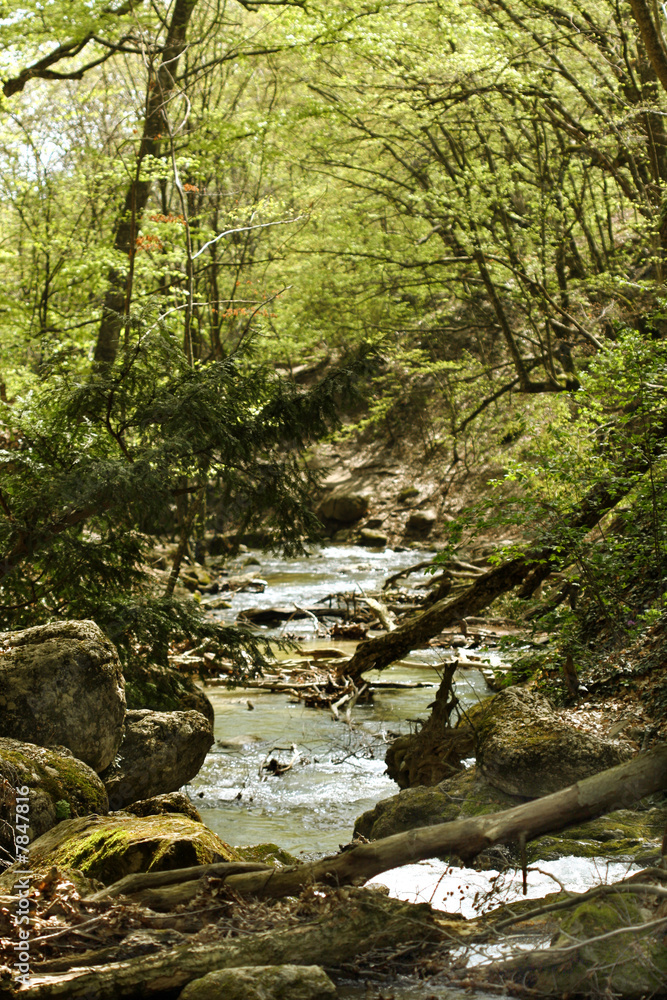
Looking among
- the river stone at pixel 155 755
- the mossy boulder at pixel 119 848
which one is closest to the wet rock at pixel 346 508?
the river stone at pixel 155 755

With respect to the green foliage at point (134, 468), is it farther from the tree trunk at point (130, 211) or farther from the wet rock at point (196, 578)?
the wet rock at point (196, 578)

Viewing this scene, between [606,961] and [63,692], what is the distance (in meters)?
3.28

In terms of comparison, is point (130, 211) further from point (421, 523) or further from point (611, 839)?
point (421, 523)

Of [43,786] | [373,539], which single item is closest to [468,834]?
[43,786]

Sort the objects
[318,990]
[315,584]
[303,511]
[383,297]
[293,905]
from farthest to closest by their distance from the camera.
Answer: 1. [383,297]
2. [315,584]
3. [303,511]
4. [293,905]
5. [318,990]

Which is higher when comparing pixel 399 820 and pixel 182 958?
pixel 182 958

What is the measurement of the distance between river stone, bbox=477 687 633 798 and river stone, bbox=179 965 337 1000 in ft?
7.83

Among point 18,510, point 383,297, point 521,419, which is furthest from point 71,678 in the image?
point 383,297

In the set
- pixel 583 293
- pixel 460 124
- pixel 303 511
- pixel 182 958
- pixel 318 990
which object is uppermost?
pixel 460 124

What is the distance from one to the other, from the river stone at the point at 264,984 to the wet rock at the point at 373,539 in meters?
18.5

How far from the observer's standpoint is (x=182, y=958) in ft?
9.18

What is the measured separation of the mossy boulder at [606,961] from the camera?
274 centimetres

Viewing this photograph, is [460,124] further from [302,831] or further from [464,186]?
[302,831]

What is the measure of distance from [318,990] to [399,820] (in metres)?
2.09
